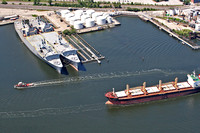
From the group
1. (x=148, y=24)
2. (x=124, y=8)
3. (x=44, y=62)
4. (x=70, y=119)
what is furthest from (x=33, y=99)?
(x=124, y=8)

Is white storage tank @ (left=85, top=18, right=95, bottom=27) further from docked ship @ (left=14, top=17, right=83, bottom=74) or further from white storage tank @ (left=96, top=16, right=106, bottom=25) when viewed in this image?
docked ship @ (left=14, top=17, right=83, bottom=74)

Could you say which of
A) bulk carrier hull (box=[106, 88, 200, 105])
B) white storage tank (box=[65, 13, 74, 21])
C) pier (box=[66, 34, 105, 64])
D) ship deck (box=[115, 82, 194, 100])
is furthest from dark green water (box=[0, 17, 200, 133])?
white storage tank (box=[65, 13, 74, 21])

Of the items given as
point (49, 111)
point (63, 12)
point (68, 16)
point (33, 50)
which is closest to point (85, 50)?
point (33, 50)

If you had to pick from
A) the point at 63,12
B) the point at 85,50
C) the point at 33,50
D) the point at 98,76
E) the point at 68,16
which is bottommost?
the point at 98,76

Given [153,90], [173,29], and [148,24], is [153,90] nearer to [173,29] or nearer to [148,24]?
[173,29]

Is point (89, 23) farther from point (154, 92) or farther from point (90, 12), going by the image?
point (154, 92)

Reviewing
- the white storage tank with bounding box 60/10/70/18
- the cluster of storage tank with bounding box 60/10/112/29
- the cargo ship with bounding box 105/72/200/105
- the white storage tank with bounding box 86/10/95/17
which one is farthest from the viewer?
the white storage tank with bounding box 86/10/95/17
